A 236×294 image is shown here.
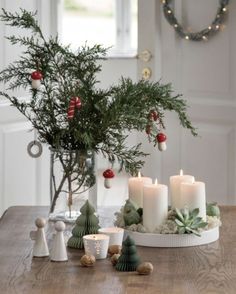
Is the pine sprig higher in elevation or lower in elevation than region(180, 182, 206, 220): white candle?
higher

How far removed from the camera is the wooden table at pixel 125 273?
6.67ft

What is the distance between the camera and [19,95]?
4.77 metres

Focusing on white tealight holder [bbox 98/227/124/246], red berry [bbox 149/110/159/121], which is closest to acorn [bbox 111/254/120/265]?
white tealight holder [bbox 98/227/124/246]

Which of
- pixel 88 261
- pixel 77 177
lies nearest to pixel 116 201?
pixel 77 177

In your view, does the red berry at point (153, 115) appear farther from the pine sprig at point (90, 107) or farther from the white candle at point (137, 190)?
the white candle at point (137, 190)

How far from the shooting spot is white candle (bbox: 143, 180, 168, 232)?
245 centimetres

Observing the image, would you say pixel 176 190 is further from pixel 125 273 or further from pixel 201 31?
pixel 201 31

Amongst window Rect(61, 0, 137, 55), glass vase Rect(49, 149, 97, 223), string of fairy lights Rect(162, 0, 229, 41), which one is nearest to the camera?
glass vase Rect(49, 149, 97, 223)

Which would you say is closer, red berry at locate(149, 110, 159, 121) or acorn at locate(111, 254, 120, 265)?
acorn at locate(111, 254, 120, 265)

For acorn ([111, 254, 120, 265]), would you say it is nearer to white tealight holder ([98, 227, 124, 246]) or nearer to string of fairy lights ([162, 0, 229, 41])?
white tealight holder ([98, 227, 124, 246])

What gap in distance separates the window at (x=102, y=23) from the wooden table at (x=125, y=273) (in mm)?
5308

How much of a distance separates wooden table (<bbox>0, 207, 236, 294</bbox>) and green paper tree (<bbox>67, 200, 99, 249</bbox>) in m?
0.03

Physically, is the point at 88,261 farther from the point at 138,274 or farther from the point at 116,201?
the point at 116,201

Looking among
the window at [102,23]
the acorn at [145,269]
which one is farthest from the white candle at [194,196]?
the window at [102,23]
